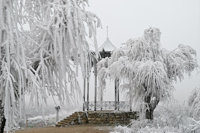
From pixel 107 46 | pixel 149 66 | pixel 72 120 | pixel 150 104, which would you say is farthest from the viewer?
pixel 107 46

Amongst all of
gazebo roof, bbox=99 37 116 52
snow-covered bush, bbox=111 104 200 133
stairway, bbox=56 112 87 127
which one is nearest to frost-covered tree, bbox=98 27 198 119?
snow-covered bush, bbox=111 104 200 133

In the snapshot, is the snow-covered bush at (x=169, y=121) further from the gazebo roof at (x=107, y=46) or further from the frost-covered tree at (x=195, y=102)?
the gazebo roof at (x=107, y=46)

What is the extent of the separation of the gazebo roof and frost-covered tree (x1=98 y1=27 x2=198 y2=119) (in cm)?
494

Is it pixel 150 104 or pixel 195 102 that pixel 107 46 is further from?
pixel 195 102

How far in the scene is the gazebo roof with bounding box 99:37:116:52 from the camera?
16531 millimetres

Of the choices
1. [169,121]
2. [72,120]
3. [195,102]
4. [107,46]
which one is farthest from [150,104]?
[107,46]

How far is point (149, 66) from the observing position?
30.4 ft

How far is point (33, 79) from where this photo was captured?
2.56 meters

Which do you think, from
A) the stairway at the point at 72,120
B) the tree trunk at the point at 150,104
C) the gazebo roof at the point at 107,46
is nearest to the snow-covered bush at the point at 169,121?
the tree trunk at the point at 150,104

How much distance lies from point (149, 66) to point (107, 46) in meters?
7.92

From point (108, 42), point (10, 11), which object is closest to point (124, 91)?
point (108, 42)

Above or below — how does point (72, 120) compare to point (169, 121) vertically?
below

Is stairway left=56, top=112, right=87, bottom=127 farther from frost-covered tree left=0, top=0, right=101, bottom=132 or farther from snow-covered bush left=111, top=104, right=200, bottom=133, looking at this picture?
frost-covered tree left=0, top=0, right=101, bottom=132

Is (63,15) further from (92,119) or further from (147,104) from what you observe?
(92,119)
